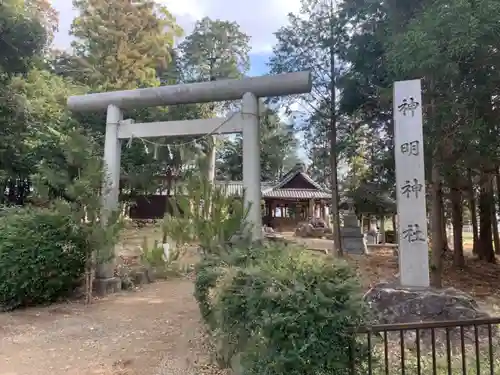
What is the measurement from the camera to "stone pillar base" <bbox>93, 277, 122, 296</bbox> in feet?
21.0

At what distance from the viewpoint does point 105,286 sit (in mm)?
6438

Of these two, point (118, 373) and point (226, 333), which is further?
point (118, 373)

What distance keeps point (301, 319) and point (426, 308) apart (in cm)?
261

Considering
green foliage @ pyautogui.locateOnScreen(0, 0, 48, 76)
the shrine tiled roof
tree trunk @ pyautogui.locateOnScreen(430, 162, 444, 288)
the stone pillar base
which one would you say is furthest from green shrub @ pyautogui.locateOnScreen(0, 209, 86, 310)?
the shrine tiled roof

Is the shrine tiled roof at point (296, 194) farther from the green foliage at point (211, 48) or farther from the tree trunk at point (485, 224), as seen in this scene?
the tree trunk at point (485, 224)

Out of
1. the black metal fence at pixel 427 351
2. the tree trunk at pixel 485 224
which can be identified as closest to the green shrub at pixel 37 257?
the black metal fence at pixel 427 351

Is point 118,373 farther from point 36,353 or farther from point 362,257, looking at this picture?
point 362,257

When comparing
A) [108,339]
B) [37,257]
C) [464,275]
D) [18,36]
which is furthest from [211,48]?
[108,339]

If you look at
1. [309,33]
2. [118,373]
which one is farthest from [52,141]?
[118,373]

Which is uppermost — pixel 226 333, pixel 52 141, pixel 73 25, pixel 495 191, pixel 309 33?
pixel 73 25

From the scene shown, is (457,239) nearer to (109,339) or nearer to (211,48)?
(109,339)

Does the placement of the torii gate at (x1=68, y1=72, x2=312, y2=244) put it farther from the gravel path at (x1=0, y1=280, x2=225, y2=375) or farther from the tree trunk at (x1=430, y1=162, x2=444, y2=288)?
the tree trunk at (x1=430, y1=162, x2=444, y2=288)

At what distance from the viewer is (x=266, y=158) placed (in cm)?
2527

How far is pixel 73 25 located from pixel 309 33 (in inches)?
473
